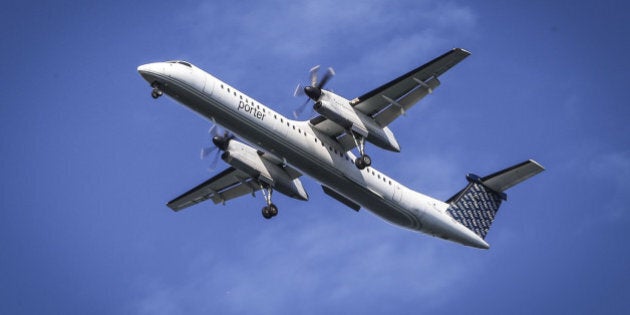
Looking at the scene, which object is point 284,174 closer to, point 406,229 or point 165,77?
point 406,229

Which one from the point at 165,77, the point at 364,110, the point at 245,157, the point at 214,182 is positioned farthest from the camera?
the point at 214,182

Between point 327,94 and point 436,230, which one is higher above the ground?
point 327,94

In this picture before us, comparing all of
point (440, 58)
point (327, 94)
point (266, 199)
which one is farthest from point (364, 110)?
point (266, 199)

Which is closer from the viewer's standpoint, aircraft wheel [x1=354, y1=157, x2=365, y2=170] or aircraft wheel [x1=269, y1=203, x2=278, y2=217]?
aircraft wheel [x1=354, y1=157, x2=365, y2=170]

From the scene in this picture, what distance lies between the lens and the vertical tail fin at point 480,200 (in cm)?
3240

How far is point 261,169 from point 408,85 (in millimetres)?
6879

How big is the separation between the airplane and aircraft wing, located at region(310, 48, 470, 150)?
0.11 feet

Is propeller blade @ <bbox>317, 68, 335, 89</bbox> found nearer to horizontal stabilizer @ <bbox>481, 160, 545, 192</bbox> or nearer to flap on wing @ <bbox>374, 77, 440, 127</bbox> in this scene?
flap on wing @ <bbox>374, 77, 440, 127</bbox>

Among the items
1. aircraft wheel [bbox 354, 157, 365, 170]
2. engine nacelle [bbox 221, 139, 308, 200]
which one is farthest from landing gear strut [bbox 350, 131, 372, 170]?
engine nacelle [bbox 221, 139, 308, 200]

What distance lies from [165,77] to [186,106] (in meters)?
1.30

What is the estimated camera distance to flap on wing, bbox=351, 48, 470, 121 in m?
27.9

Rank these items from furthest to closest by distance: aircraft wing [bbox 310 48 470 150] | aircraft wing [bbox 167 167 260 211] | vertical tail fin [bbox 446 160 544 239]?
aircraft wing [bbox 167 167 260 211], vertical tail fin [bbox 446 160 544 239], aircraft wing [bbox 310 48 470 150]

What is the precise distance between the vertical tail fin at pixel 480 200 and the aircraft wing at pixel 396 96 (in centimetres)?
511

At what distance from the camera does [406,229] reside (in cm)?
3250
